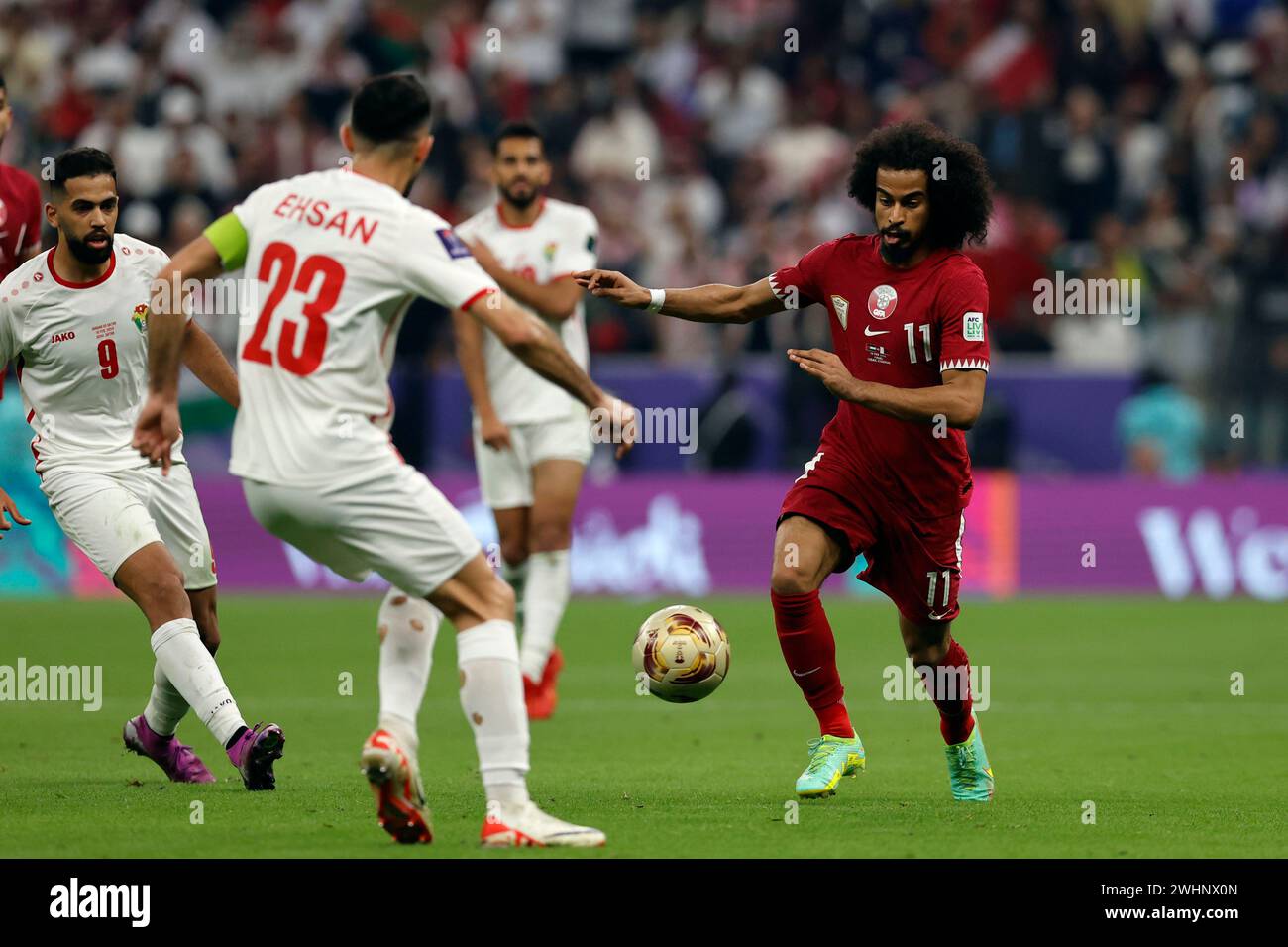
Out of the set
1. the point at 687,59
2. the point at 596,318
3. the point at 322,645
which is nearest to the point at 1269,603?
the point at 596,318

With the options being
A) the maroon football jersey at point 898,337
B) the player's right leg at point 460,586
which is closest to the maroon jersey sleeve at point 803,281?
the maroon football jersey at point 898,337

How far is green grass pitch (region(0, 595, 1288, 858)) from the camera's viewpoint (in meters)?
7.29

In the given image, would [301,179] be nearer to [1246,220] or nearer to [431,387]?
[431,387]

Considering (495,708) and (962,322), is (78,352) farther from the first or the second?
(962,322)

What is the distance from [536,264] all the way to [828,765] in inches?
175

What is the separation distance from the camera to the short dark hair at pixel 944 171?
8.41 m

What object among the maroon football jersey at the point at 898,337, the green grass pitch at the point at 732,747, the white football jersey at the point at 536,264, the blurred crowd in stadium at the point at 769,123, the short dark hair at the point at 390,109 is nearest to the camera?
the short dark hair at the point at 390,109

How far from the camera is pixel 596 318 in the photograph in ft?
66.4

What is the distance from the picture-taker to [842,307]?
8617 millimetres

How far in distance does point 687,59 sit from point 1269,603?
992cm

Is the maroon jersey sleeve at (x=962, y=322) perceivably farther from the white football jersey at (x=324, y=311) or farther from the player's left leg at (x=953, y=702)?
the white football jersey at (x=324, y=311)
